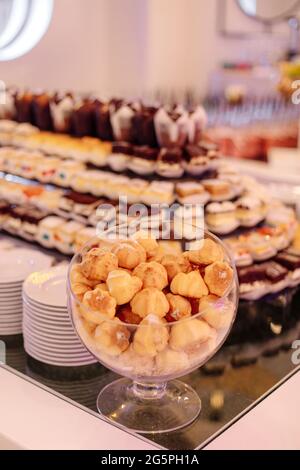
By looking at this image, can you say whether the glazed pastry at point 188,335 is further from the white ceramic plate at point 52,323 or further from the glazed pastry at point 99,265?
the white ceramic plate at point 52,323

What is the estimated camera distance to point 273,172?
4.31 meters

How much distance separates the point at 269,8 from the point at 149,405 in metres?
5.74

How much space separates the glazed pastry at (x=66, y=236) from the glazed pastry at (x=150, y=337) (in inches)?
39.4

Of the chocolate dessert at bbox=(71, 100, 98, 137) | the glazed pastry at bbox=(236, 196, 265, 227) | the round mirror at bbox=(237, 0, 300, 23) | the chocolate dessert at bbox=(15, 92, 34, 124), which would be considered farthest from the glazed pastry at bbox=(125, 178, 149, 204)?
the round mirror at bbox=(237, 0, 300, 23)

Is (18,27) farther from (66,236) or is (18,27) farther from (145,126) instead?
(66,236)

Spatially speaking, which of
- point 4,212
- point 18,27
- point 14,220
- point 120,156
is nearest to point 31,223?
point 14,220

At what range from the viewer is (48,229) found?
2.36m

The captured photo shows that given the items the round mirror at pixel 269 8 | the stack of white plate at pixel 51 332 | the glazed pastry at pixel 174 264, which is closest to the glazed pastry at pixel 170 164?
the stack of white plate at pixel 51 332

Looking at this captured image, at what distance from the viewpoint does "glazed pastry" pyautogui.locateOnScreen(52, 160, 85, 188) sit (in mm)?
2459

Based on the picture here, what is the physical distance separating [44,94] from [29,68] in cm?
215

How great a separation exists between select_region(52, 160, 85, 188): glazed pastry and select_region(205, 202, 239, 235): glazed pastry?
0.59 meters

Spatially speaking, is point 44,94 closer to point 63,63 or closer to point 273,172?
point 273,172

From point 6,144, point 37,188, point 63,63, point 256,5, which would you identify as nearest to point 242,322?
point 37,188

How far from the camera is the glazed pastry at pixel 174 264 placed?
1441 millimetres
